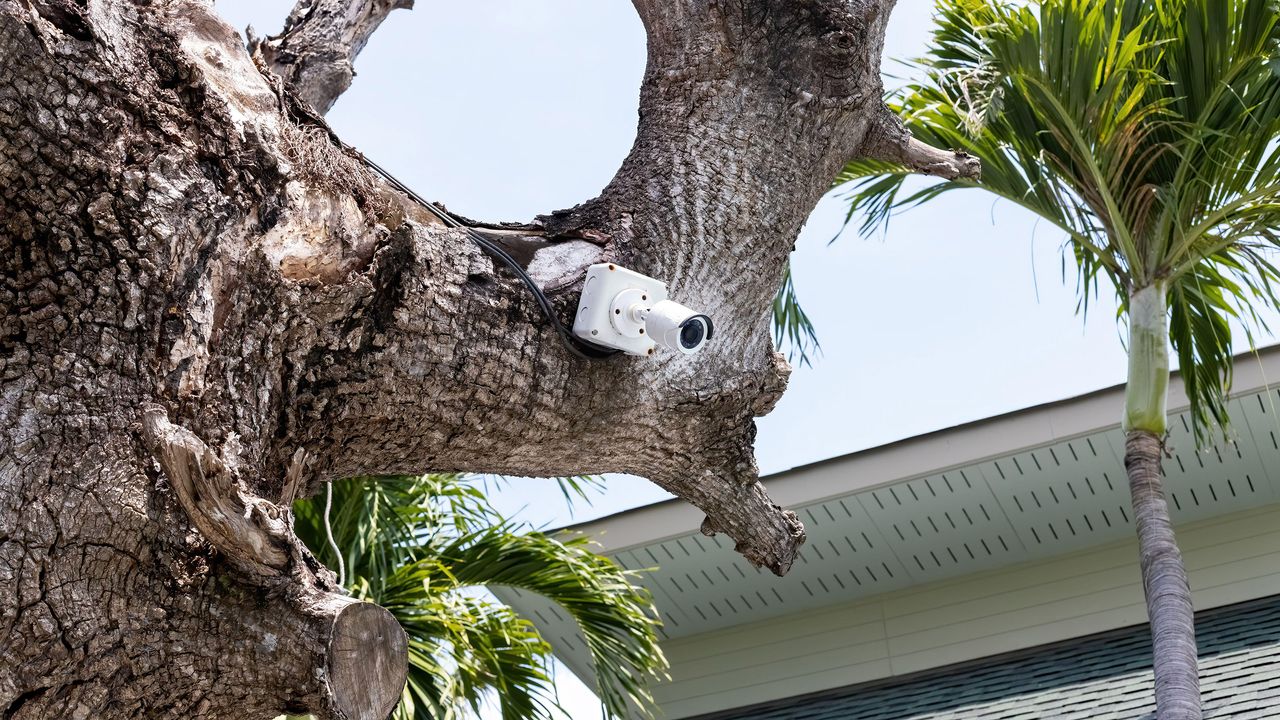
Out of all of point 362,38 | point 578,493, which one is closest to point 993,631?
point 578,493

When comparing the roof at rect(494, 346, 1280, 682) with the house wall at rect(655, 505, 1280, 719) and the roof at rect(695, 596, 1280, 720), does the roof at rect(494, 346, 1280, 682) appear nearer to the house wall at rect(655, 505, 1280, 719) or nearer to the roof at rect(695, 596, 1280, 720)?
the house wall at rect(655, 505, 1280, 719)

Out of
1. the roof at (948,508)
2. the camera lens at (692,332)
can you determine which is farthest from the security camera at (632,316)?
the roof at (948,508)

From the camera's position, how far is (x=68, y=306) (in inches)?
55.7

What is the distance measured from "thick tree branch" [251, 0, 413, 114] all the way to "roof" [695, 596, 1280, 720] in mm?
4516

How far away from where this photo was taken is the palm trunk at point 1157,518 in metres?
4.45

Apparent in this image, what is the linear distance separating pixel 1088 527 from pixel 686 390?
520 centimetres

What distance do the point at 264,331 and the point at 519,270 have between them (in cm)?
37

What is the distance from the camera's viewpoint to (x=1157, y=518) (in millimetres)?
4840

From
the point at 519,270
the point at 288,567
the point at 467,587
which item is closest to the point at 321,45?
the point at 519,270

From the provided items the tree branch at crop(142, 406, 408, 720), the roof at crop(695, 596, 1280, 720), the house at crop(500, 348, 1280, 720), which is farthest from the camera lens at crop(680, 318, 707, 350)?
A: the house at crop(500, 348, 1280, 720)

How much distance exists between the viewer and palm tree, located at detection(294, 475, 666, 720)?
5.05 metres

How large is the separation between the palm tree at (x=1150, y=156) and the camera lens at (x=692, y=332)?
2.97 metres

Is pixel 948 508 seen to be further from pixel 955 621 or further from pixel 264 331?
pixel 264 331

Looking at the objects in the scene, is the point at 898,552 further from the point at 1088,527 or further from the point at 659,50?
the point at 659,50
